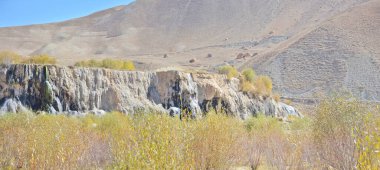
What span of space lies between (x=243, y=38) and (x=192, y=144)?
78.5 m

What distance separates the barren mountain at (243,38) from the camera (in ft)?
164

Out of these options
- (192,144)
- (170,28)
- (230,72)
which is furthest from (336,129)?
(170,28)

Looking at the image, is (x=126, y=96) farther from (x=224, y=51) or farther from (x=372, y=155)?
(x=224, y=51)

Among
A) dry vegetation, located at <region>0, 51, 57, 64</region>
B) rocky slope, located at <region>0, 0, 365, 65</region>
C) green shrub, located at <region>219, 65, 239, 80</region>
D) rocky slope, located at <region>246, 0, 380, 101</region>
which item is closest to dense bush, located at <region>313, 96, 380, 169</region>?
dry vegetation, located at <region>0, 51, 57, 64</region>

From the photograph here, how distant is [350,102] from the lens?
10.6m

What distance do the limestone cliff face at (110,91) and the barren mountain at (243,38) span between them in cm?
1925

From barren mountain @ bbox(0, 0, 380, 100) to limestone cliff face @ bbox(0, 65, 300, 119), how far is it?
19.3 metres

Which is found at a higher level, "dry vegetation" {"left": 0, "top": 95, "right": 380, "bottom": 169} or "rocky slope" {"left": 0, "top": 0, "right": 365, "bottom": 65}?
"rocky slope" {"left": 0, "top": 0, "right": 365, "bottom": 65}

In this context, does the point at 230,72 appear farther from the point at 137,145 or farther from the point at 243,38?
the point at 243,38

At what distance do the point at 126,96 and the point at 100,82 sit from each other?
172 cm

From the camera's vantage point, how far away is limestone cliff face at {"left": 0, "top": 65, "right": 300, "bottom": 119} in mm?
19969

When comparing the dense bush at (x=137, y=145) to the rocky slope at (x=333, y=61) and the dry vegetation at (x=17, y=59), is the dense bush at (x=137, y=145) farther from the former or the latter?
the rocky slope at (x=333, y=61)

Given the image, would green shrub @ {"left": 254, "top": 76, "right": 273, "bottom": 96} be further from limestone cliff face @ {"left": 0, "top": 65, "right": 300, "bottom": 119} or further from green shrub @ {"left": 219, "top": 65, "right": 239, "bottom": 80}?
limestone cliff face @ {"left": 0, "top": 65, "right": 300, "bottom": 119}

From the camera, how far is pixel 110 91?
2292cm
